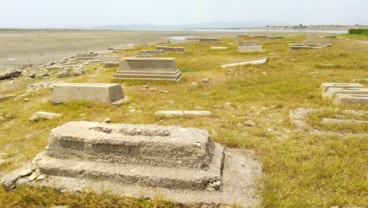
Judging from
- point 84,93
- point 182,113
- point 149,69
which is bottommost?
point 182,113

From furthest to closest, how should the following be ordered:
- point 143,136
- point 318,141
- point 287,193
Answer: point 318,141, point 143,136, point 287,193

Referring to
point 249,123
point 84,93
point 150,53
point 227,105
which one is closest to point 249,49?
point 150,53

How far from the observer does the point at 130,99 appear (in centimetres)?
817

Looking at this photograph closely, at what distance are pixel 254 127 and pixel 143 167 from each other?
2823 mm

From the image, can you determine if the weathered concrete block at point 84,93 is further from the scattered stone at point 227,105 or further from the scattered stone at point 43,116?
the scattered stone at point 227,105

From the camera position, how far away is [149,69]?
427 inches

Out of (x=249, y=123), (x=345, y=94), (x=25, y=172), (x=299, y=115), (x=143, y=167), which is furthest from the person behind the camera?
(x=345, y=94)

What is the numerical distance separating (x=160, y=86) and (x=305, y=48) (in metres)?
13.6

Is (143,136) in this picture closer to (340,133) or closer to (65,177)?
(65,177)

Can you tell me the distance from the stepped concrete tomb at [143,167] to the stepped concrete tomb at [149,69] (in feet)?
21.8

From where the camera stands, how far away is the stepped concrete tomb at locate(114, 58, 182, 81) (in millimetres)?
10664

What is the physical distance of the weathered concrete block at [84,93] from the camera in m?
7.67

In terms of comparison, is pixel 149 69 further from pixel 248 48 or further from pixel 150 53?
pixel 248 48

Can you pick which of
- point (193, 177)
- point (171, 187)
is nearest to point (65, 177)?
point (171, 187)
